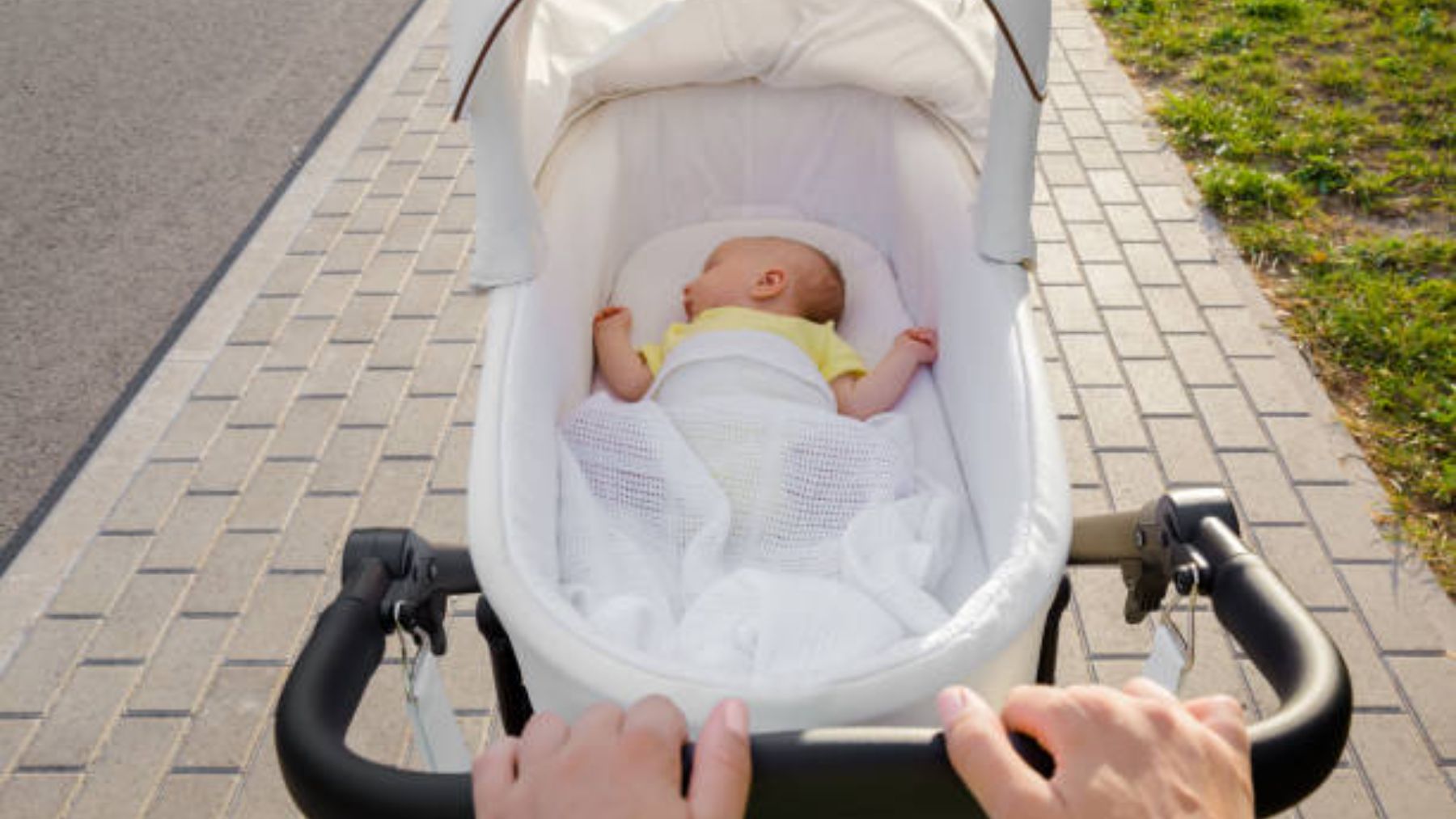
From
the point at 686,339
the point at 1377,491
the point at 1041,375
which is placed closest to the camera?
the point at 1041,375

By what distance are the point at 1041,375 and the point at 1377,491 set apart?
4.37 ft

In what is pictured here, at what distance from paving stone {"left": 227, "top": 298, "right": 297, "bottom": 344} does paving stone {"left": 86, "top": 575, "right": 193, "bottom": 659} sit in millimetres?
879

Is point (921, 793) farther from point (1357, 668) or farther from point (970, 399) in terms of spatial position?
point (1357, 668)

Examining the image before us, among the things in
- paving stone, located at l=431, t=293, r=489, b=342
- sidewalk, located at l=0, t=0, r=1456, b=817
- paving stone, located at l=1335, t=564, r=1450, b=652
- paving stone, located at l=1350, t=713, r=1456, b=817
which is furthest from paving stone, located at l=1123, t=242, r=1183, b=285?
paving stone, located at l=431, t=293, r=489, b=342

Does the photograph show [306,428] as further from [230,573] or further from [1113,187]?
[1113,187]

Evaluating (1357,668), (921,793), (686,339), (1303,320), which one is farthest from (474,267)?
(1303,320)

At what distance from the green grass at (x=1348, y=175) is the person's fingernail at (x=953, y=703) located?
1.71 m

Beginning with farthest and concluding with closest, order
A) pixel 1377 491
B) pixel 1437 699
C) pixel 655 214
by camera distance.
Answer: pixel 655 214, pixel 1377 491, pixel 1437 699

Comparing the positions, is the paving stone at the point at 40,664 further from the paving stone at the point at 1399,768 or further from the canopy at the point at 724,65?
the paving stone at the point at 1399,768

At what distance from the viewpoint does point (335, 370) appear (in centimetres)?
286

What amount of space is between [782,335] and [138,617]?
1.49 metres

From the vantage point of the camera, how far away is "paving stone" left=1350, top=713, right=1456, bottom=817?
181 centimetres

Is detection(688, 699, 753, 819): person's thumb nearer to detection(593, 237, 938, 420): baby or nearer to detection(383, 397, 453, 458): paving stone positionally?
detection(593, 237, 938, 420): baby

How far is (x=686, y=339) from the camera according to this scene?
2.12 meters
